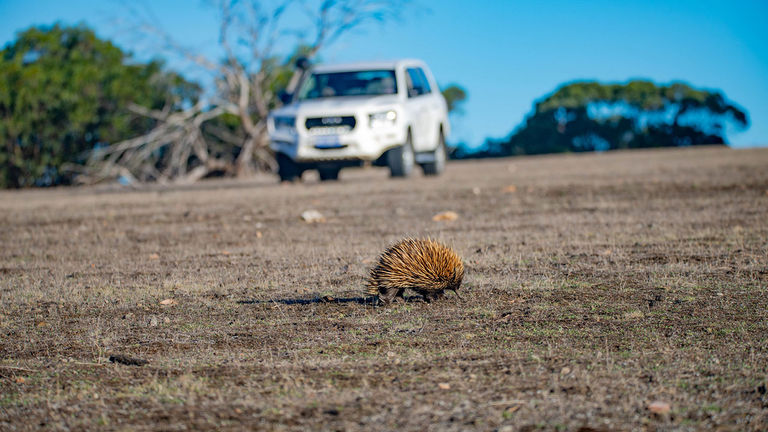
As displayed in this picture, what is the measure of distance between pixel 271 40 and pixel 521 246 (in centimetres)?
1866

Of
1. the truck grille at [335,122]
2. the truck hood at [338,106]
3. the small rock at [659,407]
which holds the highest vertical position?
the truck hood at [338,106]

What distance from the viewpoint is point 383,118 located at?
14242 millimetres

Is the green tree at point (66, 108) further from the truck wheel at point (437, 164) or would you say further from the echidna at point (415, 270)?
the echidna at point (415, 270)

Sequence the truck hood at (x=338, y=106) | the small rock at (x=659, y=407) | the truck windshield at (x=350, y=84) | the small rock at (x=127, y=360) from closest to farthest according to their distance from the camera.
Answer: the small rock at (x=659, y=407)
the small rock at (x=127, y=360)
the truck hood at (x=338, y=106)
the truck windshield at (x=350, y=84)

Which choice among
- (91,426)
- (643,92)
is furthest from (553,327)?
(643,92)

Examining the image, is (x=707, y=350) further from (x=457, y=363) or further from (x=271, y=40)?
(x=271, y=40)

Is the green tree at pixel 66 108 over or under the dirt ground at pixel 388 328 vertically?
over

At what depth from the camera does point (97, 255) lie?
7.46 m

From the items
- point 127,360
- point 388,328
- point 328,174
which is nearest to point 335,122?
point 328,174

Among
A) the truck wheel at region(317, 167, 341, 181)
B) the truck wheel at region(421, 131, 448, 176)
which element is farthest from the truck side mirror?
the truck wheel at region(421, 131, 448, 176)

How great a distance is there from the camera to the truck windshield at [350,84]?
49.6ft

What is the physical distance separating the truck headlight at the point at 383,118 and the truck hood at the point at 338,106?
11cm

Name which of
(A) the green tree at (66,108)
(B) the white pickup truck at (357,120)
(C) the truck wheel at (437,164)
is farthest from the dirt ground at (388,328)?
(A) the green tree at (66,108)

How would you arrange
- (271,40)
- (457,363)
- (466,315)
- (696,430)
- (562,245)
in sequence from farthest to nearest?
(271,40)
(562,245)
(466,315)
(457,363)
(696,430)
